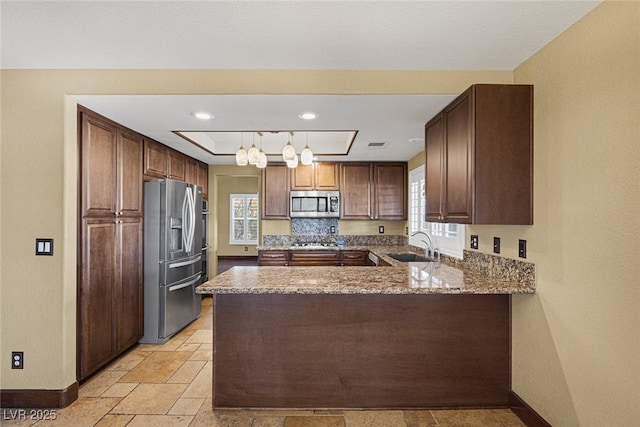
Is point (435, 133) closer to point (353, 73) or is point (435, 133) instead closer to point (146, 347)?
point (353, 73)

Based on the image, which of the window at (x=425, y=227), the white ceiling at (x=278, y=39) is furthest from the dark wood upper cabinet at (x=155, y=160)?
the window at (x=425, y=227)

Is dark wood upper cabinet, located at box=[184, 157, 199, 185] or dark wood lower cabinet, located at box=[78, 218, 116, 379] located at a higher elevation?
dark wood upper cabinet, located at box=[184, 157, 199, 185]

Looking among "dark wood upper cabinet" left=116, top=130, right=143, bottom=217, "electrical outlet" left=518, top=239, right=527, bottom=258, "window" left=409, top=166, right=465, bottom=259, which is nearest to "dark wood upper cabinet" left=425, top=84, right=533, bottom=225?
"electrical outlet" left=518, top=239, right=527, bottom=258

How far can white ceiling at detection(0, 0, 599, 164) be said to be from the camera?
5.74ft

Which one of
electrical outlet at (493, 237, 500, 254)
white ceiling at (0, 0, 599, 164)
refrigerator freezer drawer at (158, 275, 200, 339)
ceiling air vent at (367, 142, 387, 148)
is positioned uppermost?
white ceiling at (0, 0, 599, 164)

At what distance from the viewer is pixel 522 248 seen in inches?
90.7

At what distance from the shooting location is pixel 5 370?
8.10ft

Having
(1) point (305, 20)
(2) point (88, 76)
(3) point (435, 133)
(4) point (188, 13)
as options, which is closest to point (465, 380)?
(3) point (435, 133)

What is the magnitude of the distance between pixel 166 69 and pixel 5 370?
243cm

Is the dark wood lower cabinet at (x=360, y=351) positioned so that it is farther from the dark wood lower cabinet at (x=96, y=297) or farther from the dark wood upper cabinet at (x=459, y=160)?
the dark wood lower cabinet at (x=96, y=297)

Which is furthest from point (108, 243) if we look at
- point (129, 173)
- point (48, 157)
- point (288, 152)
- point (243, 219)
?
point (243, 219)

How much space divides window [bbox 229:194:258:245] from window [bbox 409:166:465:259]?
5.17 meters

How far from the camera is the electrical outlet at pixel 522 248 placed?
2.28 m

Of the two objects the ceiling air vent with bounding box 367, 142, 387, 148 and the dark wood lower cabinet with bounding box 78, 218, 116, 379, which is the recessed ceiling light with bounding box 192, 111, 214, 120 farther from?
the ceiling air vent with bounding box 367, 142, 387, 148
